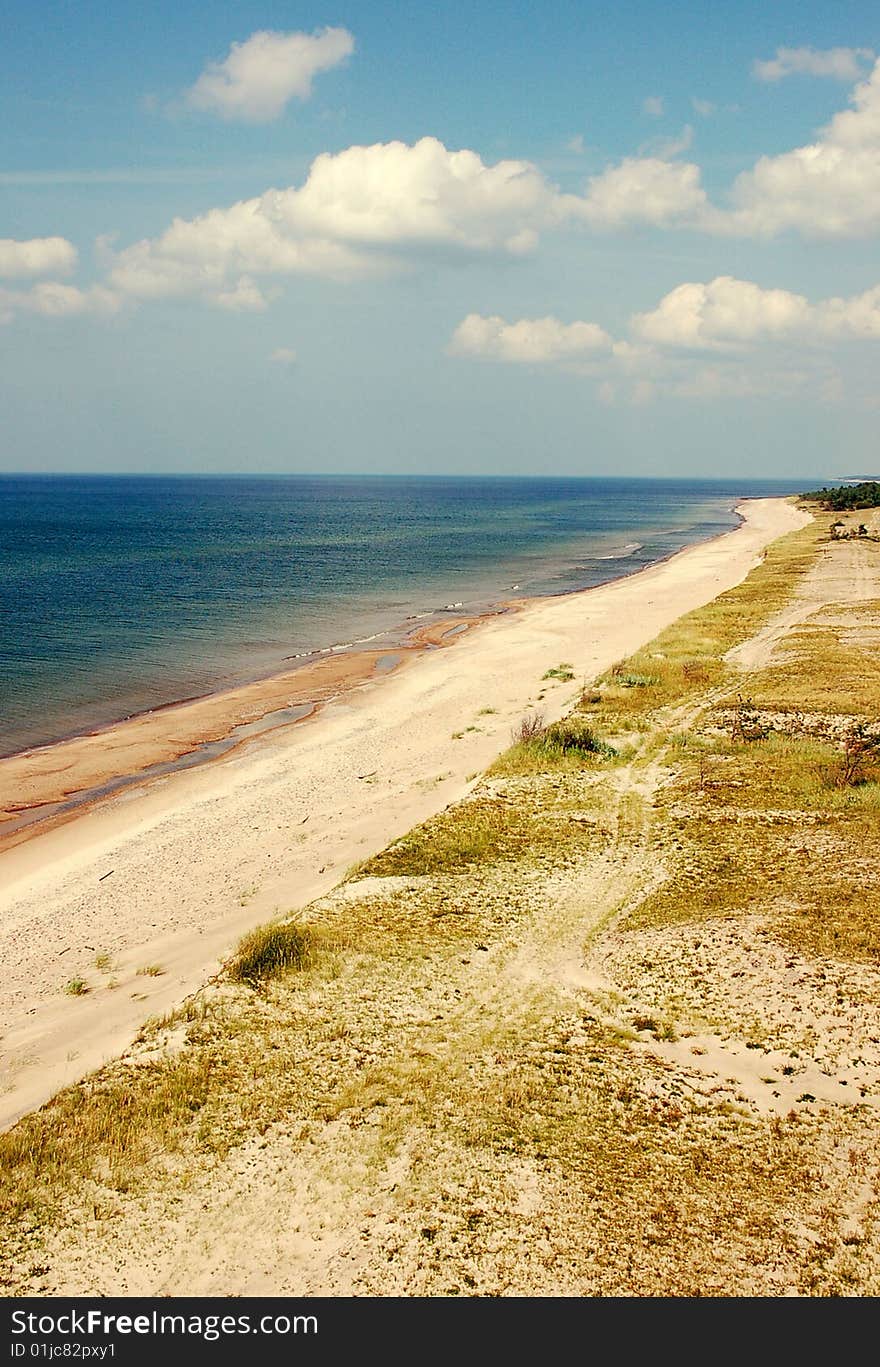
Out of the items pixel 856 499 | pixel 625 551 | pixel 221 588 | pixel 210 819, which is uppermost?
pixel 856 499

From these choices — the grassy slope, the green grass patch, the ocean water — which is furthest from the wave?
the green grass patch

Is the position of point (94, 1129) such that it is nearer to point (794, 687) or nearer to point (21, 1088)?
point (21, 1088)

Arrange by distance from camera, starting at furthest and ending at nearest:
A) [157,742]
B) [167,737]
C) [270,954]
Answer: [167,737] → [157,742] → [270,954]

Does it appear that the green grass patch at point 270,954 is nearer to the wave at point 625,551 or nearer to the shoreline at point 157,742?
the shoreline at point 157,742

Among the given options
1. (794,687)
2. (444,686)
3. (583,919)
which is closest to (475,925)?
(583,919)

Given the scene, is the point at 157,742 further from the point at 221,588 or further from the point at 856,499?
the point at 856,499

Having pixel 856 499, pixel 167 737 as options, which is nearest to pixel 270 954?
pixel 167 737
